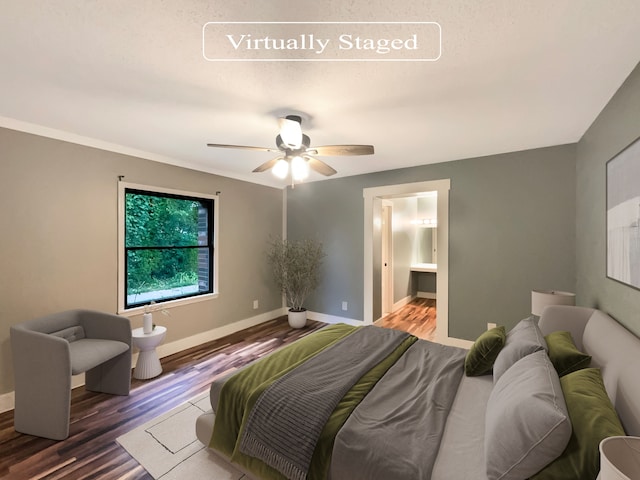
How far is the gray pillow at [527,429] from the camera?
99cm

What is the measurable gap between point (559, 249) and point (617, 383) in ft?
7.38

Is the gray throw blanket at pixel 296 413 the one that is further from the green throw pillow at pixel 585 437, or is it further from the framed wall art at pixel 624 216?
the framed wall art at pixel 624 216

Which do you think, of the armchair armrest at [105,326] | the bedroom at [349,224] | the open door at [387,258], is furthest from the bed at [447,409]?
the open door at [387,258]

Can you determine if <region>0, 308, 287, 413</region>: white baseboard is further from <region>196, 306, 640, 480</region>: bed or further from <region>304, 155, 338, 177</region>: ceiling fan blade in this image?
<region>304, 155, 338, 177</region>: ceiling fan blade

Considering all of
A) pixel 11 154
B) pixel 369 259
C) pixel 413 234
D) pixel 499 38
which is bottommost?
pixel 369 259

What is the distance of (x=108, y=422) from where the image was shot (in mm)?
2221

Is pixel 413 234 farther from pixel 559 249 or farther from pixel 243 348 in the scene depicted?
pixel 243 348

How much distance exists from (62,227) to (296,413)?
2.89 metres

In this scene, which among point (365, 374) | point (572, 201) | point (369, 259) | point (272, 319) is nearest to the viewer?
point (365, 374)

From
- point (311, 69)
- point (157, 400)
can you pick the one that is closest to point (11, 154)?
point (157, 400)

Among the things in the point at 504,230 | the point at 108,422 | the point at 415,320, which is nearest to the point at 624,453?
the point at 504,230

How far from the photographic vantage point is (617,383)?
129cm

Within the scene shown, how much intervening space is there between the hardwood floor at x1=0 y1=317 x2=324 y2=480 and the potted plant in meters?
1.11

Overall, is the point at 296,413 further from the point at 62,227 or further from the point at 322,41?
the point at 62,227
